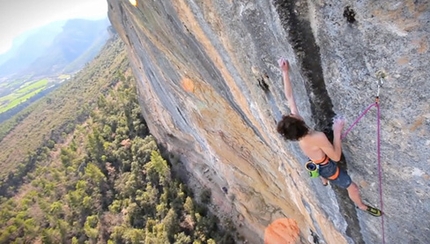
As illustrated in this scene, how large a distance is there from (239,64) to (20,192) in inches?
2347

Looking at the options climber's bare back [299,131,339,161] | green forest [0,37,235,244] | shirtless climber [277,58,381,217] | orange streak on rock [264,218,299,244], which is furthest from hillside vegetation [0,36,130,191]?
climber's bare back [299,131,339,161]

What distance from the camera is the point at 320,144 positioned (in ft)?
15.5

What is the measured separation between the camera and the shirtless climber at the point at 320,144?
4.58 m

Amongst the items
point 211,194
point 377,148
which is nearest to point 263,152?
point 377,148

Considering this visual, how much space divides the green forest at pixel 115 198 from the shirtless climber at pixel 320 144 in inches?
736

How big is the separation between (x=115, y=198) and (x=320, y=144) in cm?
3342

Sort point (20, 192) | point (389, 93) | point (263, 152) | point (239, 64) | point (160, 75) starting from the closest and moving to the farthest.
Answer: point (389, 93), point (239, 64), point (263, 152), point (160, 75), point (20, 192)

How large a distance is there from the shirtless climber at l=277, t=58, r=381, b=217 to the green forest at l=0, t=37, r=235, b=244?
18.7 m

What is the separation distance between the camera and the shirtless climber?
15.0 ft

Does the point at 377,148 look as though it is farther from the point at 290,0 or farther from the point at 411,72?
the point at 290,0

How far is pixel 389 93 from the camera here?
415cm

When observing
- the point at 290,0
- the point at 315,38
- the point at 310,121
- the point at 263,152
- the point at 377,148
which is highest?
the point at 290,0

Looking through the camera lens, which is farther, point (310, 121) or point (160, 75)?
point (160, 75)

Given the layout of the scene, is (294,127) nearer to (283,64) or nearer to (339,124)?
(339,124)
